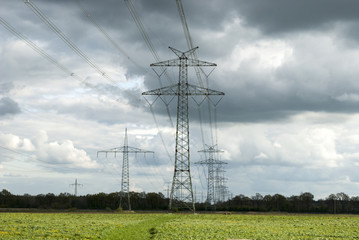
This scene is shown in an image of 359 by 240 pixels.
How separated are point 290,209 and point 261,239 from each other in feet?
524

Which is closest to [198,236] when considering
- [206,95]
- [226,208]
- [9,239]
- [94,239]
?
[94,239]

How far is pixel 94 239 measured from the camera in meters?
42.2

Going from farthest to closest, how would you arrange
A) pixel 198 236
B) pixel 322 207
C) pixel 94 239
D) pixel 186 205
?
pixel 322 207, pixel 186 205, pixel 198 236, pixel 94 239

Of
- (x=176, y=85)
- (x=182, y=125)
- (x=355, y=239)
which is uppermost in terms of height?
(x=176, y=85)

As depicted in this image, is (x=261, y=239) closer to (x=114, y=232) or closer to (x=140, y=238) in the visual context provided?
(x=140, y=238)

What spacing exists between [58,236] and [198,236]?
44.8 ft

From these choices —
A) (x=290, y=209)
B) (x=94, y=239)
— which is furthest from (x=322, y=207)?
(x=94, y=239)

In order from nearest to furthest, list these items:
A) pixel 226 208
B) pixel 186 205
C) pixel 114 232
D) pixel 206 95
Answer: pixel 114 232
pixel 206 95
pixel 186 205
pixel 226 208

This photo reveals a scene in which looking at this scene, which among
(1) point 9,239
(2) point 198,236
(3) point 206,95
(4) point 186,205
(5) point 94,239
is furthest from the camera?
(4) point 186,205

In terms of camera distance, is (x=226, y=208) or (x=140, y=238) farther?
(x=226, y=208)

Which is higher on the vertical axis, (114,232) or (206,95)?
(206,95)

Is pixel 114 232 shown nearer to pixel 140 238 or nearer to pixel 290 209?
pixel 140 238

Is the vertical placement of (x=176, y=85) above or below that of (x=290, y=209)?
above

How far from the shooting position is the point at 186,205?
90.9 m
